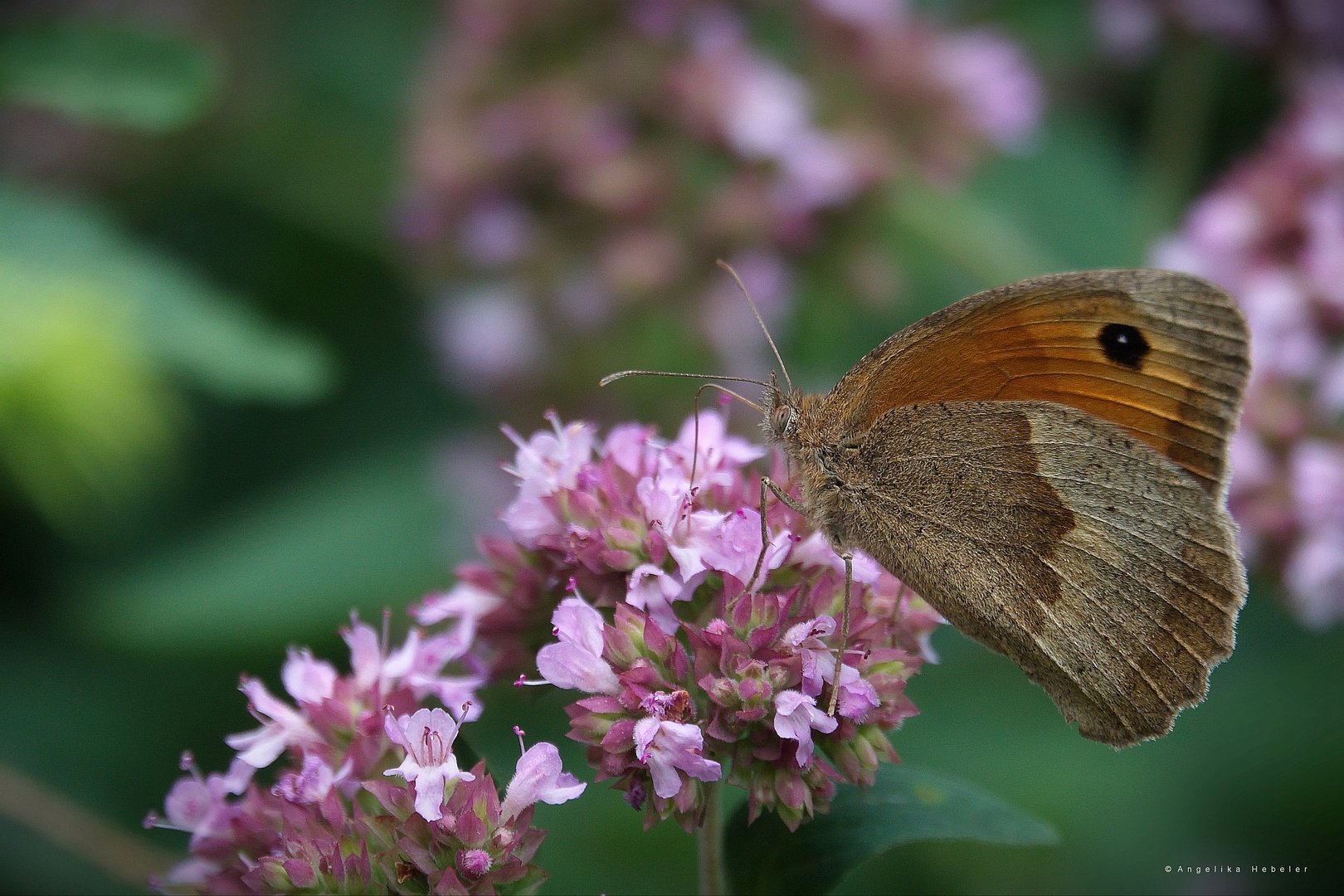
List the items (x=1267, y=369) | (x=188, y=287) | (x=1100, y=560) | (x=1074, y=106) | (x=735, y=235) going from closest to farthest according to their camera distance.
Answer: (x=1100, y=560) < (x=188, y=287) < (x=1267, y=369) < (x=735, y=235) < (x=1074, y=106)

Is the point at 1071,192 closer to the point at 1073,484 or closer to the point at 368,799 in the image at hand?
the point at 1073,484

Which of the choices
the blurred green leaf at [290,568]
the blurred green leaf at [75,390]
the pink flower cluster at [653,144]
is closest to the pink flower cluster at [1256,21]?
the pink flower cluster at [653,144]

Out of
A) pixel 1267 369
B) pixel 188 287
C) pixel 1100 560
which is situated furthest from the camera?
pixel 1267 369

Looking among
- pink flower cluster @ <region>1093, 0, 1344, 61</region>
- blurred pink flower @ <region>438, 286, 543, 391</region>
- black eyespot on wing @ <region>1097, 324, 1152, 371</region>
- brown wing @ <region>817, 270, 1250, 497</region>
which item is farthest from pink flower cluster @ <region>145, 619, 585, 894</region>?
pink flower cluster @ <region>1093, 0, 1344, 61</region>

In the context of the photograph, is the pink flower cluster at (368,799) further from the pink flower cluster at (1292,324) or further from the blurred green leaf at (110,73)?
the pink flower cluster at (1292,324)

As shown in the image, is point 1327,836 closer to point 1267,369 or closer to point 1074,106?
point 1267,369

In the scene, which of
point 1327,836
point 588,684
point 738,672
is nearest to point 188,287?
point 588,684
